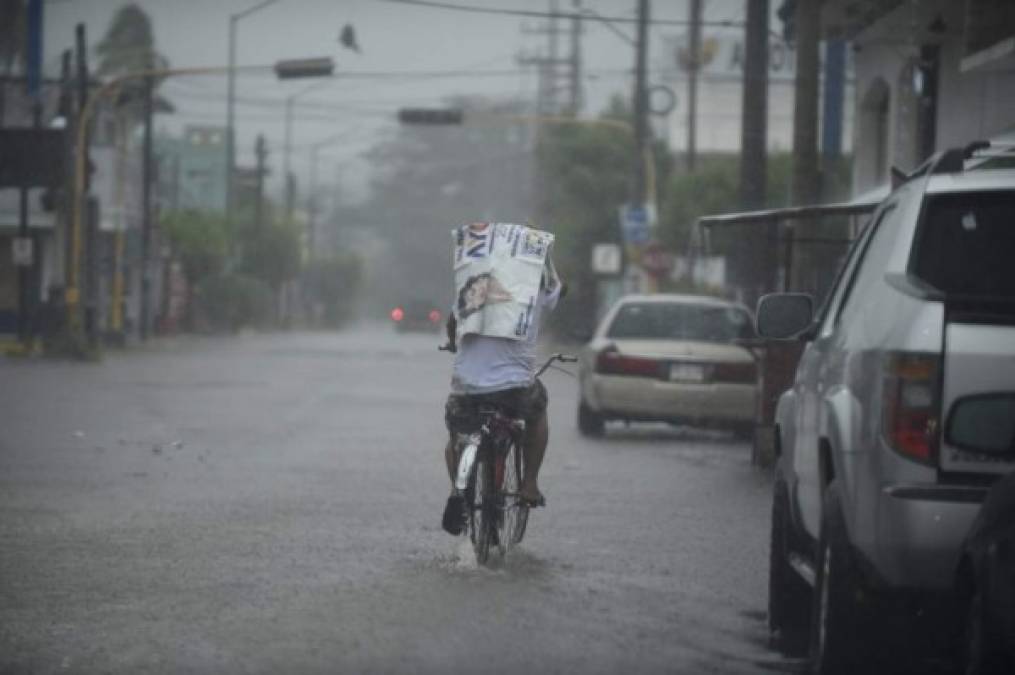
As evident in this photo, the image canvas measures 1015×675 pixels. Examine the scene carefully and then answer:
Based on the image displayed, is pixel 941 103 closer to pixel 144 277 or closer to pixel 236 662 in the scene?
pixel 236 662

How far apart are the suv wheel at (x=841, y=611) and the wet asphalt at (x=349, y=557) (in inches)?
41.0

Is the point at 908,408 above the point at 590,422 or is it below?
above

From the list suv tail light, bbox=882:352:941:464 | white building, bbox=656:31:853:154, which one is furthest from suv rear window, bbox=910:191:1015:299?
white building, bbox=656:31:853:154

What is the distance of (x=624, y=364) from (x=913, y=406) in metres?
15.5

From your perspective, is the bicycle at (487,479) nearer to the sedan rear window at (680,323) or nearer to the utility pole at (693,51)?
the sedan rear window at (680,323)

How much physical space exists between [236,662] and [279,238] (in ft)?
294

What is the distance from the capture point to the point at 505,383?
11.6m

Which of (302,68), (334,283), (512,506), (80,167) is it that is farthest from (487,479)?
(334,283)

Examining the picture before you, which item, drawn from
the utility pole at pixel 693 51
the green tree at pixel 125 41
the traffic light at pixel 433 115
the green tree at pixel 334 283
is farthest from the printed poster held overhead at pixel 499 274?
the green tree at pixel 334 283

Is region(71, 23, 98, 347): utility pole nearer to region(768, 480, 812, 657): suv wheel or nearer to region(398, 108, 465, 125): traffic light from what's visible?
region(398, 108, 465, 125): traffic light

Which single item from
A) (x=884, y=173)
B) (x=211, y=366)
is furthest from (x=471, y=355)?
(x=211, y=366)

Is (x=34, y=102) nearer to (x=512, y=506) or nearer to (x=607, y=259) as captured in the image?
(x=607, y=259)

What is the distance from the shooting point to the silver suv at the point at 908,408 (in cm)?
668

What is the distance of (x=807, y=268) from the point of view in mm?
23953
